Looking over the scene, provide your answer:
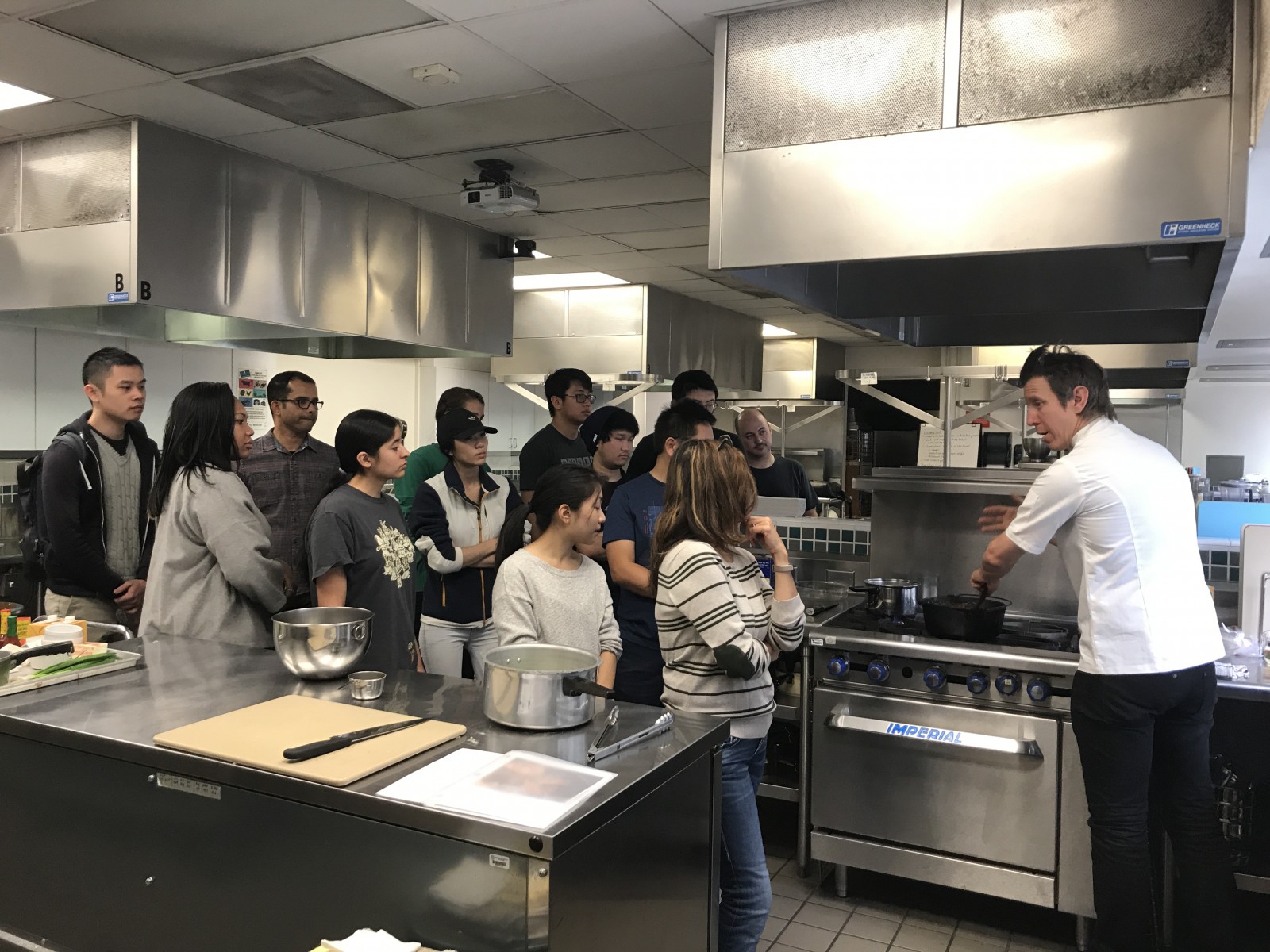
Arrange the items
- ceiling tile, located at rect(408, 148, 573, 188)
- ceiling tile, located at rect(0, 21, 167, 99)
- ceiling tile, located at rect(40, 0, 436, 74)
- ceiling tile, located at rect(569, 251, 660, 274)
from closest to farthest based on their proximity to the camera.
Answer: ceiling tile, located at rect(40, 0, 436, 74) → ceiling tile, located at rect(0, 21, 167, 99) → ceiling tile, located at rect(408, 148, 573, 188) → ceiling tile, located at rect(569, 251, 660, 274)

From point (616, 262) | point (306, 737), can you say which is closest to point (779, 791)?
point (306, 737)

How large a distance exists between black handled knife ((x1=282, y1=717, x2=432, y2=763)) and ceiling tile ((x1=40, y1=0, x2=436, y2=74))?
1.75 metres

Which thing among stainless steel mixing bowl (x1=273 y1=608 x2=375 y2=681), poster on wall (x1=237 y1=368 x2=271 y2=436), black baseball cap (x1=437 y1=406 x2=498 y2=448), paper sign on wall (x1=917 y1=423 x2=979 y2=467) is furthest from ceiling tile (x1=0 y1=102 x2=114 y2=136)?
paper sign on wall (x1=917 y1=423 x2=979 y2=467)

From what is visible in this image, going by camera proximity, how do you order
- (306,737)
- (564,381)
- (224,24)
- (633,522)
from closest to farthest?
1. (306,737)
2. (224,24)
3. (633,522)
4. (564,381)

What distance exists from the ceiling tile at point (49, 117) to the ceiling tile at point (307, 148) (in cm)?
45

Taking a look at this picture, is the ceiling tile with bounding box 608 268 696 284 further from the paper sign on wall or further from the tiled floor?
the tiled floor

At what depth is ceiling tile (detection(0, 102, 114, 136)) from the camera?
3.24 m

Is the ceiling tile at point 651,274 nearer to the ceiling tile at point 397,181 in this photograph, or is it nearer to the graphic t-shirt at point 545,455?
the ceiling tile at point 397,181

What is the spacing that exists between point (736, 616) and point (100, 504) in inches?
89.1

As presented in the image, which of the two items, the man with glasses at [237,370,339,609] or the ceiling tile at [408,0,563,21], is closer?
the ceiling tile at [408,0,563,21]

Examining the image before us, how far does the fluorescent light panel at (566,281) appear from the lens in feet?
20.1

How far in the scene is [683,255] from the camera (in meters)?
5.42

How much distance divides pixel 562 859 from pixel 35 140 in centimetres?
356

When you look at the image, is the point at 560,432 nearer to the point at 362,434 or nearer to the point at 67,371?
the point at 362,434
